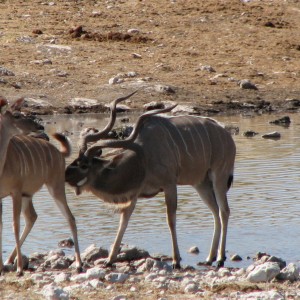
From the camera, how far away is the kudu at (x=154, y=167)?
7.80 m

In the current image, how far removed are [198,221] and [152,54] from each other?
544 inches

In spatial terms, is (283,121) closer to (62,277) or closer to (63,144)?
(63,144)

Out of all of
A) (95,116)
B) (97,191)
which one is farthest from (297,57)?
(97,191)

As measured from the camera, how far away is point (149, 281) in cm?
Result: 663

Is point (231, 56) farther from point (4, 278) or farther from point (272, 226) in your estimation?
point (4, 278)

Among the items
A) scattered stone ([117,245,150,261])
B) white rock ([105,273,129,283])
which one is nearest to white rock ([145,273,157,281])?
white rock ([105,273,129,283])

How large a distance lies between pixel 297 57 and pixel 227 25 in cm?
260

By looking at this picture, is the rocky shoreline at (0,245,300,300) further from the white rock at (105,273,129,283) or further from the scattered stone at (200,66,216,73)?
the scattered stone at (200,66,216,73)

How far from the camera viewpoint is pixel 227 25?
26.0m

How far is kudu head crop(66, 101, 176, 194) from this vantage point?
7.76 metres

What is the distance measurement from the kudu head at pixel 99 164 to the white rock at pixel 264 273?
1560 mm

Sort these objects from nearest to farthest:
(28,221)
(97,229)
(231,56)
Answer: (28,221) → (97,229) → (231,56)

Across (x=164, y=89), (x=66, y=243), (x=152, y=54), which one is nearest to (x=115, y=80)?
(x=164, y=89)

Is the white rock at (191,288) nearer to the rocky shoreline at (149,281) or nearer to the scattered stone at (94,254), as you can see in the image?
the rocky shoreline at (149,281)
